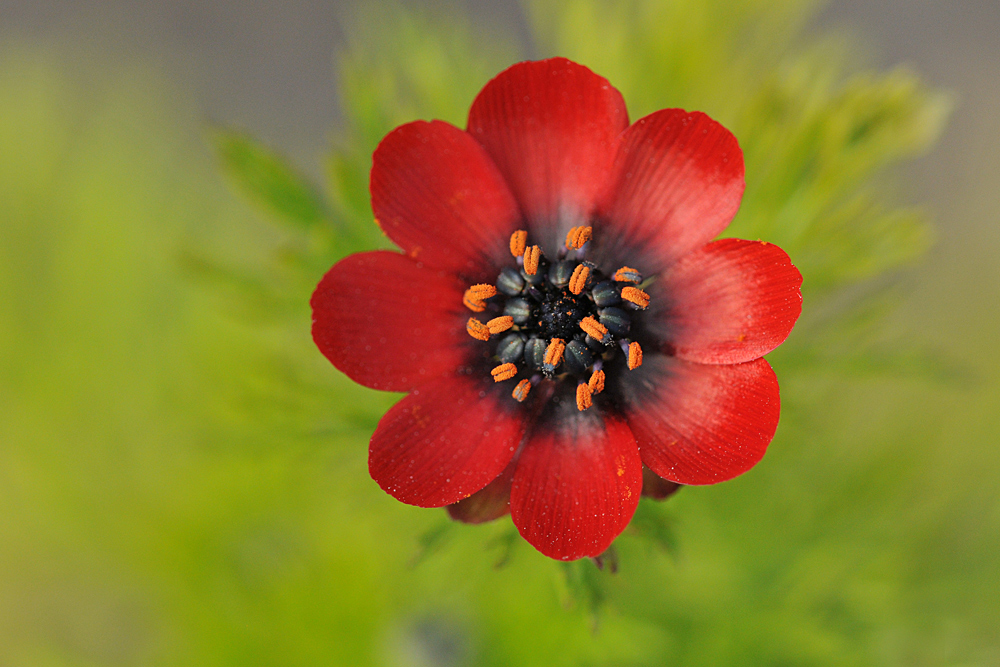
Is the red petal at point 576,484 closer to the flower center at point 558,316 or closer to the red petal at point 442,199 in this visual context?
the flower center at point 558,316

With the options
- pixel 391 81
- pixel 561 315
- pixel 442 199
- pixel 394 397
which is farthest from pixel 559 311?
pixel 391 81

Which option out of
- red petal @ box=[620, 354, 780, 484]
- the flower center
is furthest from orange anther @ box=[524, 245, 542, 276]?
red petal @ box=[620, 354, 780, 484]

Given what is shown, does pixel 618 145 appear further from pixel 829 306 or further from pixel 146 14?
pixel 146 14

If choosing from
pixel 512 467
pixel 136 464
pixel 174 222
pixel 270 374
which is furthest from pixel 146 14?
pixel 512 467

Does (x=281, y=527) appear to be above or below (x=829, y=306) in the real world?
below

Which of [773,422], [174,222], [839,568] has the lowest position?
[773,422]

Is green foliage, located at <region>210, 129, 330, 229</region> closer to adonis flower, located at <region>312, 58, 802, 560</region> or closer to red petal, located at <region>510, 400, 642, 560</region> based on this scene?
adonis flower, located at <region>312, 58, 802, 560</region>

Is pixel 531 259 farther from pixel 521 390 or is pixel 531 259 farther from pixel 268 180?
pixel 268 180
